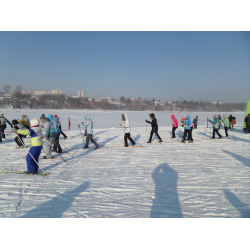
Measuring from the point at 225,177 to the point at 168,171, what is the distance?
1.47 m

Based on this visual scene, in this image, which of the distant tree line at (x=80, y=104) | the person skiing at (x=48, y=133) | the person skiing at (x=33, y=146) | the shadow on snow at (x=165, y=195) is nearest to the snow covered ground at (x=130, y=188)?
the shadow on snow at (x=165, y=195)

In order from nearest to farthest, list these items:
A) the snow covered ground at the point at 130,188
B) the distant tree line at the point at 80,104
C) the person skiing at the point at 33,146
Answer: the snow covered ground at the point at 130,188 → the person skiing at the point at 33,146 → the distant tree line at the point at 80,104

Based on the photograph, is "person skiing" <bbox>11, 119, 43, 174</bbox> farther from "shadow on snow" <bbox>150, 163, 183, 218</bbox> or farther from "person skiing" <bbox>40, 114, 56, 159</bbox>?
"shadow on snow" <bbox>150, 163, 183, 218</bbox>

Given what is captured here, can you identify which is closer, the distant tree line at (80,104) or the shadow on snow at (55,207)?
the shadow on snow at (55,207)

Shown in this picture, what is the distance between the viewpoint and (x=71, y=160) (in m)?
6.10

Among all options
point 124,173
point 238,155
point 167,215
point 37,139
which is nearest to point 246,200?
point 167,215

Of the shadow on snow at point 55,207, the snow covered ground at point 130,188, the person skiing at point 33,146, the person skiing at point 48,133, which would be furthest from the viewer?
the person skiing at point 48,133

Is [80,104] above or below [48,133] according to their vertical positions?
above

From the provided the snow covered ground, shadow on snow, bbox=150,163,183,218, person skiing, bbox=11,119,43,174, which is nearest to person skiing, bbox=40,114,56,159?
the snow covered ground

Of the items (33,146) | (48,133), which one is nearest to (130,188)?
(33,146)

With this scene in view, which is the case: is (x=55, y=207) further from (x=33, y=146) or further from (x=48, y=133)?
(x=48, y=133)

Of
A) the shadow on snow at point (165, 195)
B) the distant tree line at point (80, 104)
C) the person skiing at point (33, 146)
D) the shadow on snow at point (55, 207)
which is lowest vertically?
the shadow on snow at point (55, 207)

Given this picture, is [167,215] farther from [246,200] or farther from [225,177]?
[225,177]

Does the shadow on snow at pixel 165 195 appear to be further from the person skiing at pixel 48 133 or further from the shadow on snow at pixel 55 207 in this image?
the person skiing at pixel 48 133
